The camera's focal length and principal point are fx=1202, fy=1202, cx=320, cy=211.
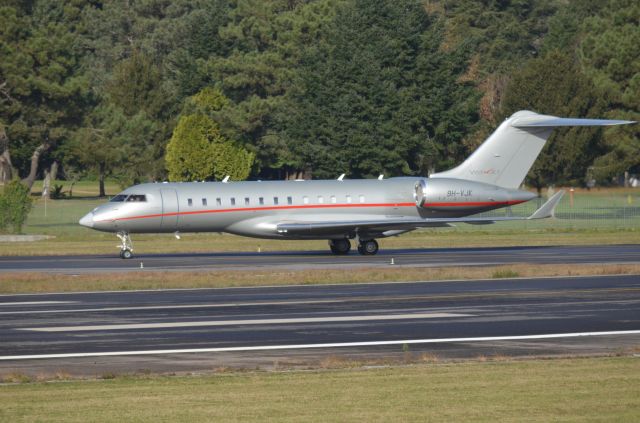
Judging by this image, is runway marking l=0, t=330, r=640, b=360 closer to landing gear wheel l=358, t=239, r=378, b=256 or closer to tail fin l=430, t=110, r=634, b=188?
landing gear wheel l=358, t=239, r=378, b=256

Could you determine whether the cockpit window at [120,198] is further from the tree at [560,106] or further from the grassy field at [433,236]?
the tree at [560,106]

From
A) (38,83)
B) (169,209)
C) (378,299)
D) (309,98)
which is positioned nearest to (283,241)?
(169,209)

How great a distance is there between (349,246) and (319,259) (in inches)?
128

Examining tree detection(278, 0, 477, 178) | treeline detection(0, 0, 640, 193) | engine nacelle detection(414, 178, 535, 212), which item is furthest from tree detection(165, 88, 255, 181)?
engine nacelle detection(414, 178, 535, 212)

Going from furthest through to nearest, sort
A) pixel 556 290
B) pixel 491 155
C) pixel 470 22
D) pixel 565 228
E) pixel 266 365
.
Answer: pixel 470 22 → pixel 565 228 → pixel 491 155 → pixel 556 290 → pixel 266 365

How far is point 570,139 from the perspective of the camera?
87.8m

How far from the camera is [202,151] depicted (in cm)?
9394

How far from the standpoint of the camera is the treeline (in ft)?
292

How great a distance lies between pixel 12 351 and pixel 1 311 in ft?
23.5

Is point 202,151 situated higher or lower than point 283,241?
higher

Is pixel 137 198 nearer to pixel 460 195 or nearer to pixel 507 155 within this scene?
pixel 460 195

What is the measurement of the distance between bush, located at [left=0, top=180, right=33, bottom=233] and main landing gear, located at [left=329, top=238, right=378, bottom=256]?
57.6 ft

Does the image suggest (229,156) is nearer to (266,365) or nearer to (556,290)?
(556,290)

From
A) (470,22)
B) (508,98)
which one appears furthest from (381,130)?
(470,22)
